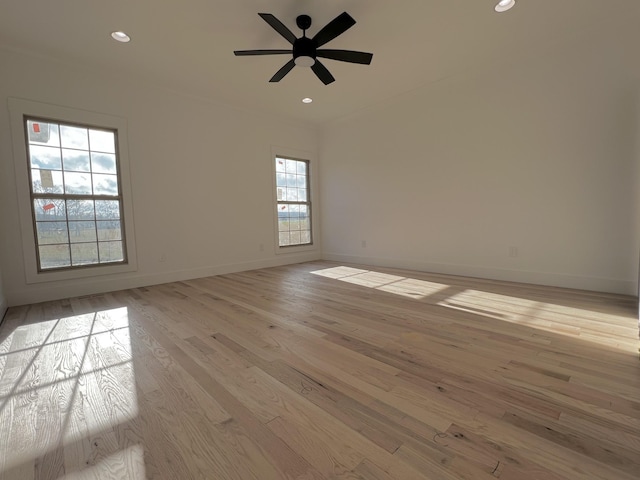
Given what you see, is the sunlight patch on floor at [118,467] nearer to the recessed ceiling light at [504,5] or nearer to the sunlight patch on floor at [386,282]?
the sunlight patch on floor at [386,282]

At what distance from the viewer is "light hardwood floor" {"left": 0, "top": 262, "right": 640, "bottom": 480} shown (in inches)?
41.3

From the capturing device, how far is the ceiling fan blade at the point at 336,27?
2.36 meters

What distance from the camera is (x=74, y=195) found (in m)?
3.61

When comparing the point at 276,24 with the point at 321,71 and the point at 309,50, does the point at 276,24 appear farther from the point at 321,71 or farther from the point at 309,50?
the point at 321,71

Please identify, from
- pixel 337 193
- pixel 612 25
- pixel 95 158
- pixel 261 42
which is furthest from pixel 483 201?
pixel 95 158

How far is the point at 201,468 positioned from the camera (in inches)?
40.5

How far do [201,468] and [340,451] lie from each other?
1.69ft

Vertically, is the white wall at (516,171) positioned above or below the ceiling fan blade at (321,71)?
below

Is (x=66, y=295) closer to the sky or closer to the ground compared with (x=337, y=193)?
closer to the ground

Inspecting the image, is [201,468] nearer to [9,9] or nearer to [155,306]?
[155,306]

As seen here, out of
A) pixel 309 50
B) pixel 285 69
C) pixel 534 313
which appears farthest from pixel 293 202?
pixel 534 313

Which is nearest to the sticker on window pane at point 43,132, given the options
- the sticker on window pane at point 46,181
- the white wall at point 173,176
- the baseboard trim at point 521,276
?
the white wall at point 173,176

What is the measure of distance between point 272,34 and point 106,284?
12.3ft

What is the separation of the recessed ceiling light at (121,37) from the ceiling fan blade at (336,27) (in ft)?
6.73
